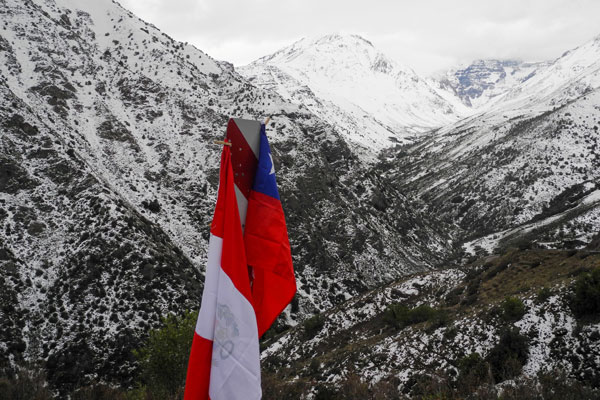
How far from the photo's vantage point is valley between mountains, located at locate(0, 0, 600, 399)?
20062 millimetres

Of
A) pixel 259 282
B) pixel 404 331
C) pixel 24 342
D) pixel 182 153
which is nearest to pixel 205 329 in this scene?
pixel 259 282

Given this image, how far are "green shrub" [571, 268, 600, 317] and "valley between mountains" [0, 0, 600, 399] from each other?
0.19 m

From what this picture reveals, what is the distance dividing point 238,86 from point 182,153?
23.8 m

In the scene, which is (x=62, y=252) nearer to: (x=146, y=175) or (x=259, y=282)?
(x=146, y=175)

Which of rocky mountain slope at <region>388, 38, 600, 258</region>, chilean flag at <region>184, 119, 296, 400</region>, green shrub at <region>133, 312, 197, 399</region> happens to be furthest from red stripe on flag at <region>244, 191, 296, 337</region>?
rocky mountain slope at <region>388, 38, 600, 258</region>

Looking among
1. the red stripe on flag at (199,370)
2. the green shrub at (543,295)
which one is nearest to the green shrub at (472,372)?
the green shrub at (543,295)

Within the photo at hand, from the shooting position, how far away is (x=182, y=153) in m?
53.8

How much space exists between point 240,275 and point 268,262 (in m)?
0.58

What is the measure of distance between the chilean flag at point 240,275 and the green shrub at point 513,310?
19097 millimetres

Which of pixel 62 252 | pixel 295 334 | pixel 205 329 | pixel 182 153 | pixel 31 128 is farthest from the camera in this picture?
pixel 182 153

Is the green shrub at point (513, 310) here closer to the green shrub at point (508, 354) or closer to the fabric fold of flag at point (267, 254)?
the green shrub at point (508, 354)

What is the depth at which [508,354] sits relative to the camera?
55.4ft

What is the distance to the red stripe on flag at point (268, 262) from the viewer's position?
5.26 m

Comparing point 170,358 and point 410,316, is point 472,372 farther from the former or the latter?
point 170,358
